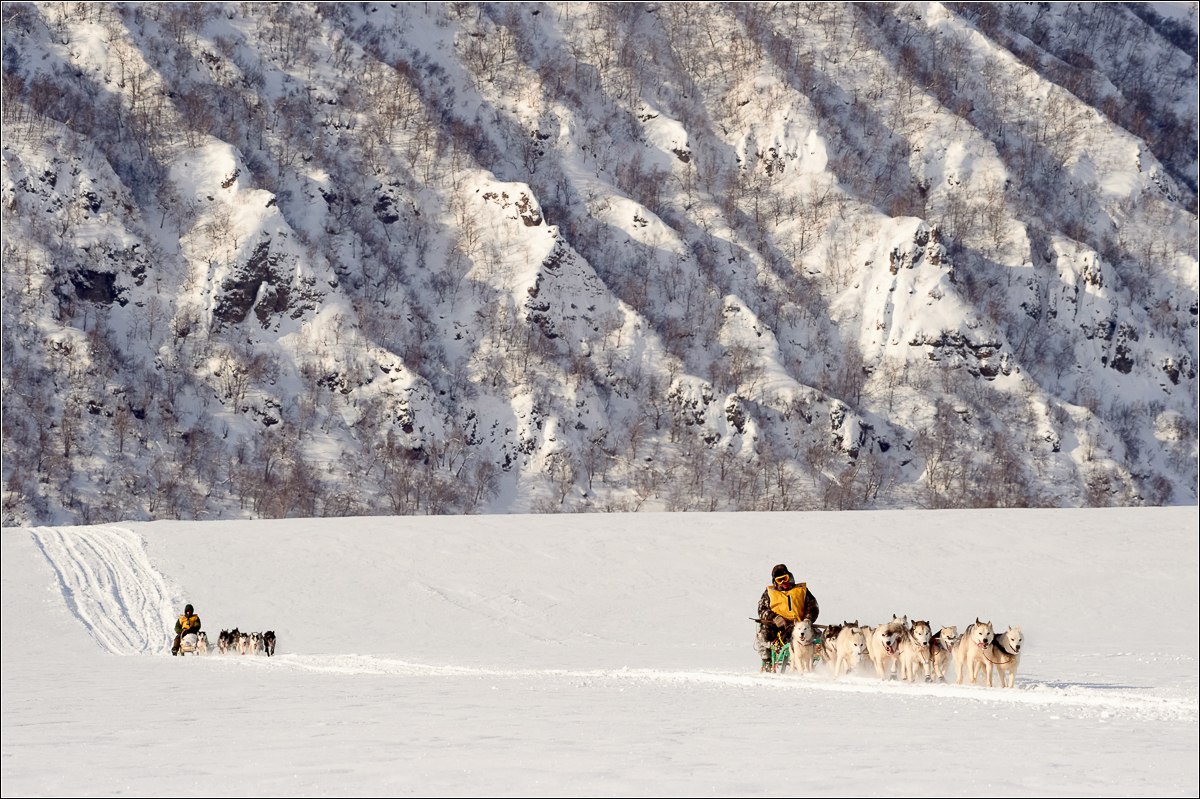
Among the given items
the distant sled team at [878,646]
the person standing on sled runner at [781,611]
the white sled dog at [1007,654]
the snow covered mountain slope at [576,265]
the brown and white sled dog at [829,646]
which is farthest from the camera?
the snow covered mountain slope at [576,265]

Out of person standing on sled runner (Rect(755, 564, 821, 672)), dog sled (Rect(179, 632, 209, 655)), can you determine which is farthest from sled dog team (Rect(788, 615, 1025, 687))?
dog sled (Rect(179, 632, 209, 655))

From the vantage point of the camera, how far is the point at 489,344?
345 ft

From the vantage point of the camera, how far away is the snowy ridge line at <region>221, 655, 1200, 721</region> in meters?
13.0

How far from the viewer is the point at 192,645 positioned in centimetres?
2761

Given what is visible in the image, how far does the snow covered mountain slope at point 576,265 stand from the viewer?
9631 centimetres

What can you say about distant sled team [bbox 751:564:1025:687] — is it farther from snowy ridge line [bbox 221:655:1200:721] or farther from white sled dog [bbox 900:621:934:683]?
snowy ridge line [bbox 221:655:1200:721]

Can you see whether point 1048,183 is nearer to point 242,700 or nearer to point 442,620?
point 442,620

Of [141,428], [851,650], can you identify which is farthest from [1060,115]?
[851,650]

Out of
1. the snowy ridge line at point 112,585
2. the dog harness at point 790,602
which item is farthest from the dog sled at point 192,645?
the dog harness at point 790,602

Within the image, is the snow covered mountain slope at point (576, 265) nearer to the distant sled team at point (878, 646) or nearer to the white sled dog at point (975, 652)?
the distant sled team at point (878, 646)

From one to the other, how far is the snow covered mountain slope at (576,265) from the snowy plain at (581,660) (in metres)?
49.8

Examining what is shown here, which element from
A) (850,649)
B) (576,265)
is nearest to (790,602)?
(850,649)

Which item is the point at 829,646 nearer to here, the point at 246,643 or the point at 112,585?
the point at 246,643

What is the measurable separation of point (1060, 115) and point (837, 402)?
155 ft
